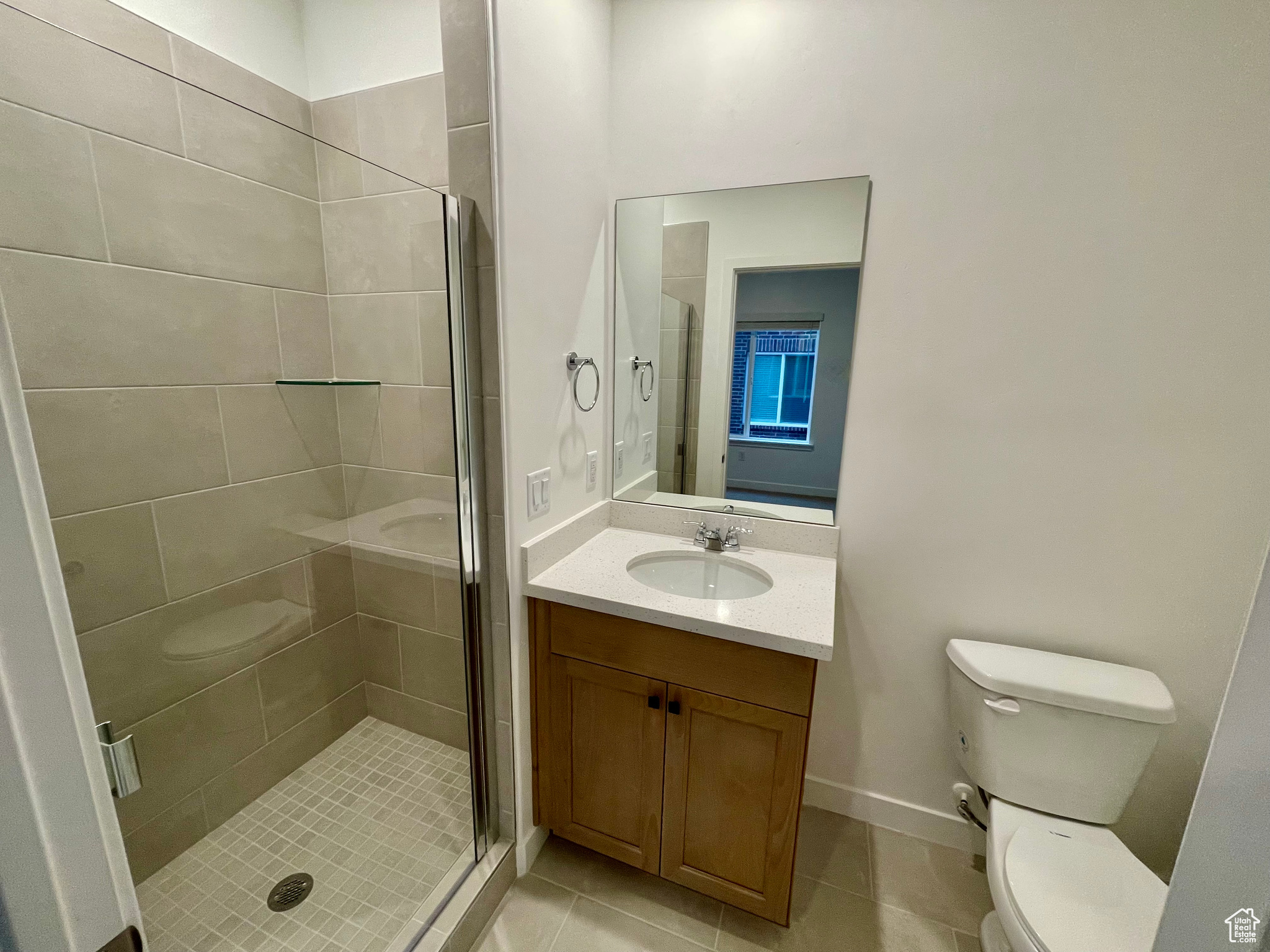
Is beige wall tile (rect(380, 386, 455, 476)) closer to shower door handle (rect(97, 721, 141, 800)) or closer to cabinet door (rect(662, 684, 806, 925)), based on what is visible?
shower door handle (rect(97, 721, 141, 800))

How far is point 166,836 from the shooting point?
120 cm

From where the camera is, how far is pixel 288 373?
148 cm

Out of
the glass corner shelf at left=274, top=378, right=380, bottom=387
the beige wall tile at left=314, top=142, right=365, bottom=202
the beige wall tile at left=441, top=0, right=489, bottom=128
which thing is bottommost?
the glass corner shelf at left=274, top=378, right=380, bottom=387

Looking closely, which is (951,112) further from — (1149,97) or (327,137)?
(327,137)

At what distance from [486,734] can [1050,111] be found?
2.16m

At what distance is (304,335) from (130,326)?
16.3 inches

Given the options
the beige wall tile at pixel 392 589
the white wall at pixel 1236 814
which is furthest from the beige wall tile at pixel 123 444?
the white wall at pixel 1236 814

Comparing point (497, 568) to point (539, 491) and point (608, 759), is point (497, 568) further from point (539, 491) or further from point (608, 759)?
point (608, 759)

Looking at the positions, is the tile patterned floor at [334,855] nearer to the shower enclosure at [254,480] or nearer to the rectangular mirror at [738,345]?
the shower enclosure at [254,480]

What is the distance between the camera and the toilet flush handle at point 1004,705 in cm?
128

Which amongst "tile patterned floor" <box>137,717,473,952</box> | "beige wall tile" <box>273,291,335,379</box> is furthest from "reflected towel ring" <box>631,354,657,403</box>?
"tile patterned floor" <box>137,717,473,952</box>

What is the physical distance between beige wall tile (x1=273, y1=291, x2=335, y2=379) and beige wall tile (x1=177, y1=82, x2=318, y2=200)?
0.29 metres

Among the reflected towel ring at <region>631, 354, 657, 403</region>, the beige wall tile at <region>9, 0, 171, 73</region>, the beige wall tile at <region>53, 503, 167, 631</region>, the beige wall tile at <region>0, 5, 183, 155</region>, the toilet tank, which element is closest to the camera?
the beige wall tile at <region>0, 5, 183, 155</region>

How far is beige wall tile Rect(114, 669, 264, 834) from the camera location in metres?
1.14
